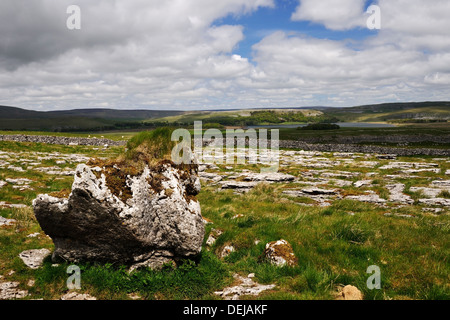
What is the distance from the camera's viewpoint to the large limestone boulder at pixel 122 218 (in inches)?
280

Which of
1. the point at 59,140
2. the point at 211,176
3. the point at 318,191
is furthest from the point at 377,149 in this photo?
the point at 59,140

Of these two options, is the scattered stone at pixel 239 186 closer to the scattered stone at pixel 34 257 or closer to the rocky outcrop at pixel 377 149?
the scattered stone at pixel 34 257

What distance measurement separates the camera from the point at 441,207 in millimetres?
16750

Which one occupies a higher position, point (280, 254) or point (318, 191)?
point (280, 254)

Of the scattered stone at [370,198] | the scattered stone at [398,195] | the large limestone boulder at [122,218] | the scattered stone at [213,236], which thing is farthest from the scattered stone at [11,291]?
the scattered stone at [398,195]

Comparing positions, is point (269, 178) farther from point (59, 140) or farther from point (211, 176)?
point (59, 140)

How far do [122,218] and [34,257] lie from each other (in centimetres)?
373

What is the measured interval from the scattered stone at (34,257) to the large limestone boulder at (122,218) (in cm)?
57

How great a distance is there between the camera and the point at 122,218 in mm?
7207

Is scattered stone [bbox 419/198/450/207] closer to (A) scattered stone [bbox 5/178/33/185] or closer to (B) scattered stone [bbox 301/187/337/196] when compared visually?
(B) scattered stone [bbox 301/187/337/196]

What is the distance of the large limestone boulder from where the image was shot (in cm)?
711

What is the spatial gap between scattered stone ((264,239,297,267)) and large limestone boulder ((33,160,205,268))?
2.35 metres
